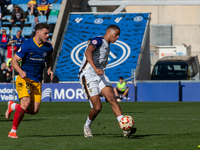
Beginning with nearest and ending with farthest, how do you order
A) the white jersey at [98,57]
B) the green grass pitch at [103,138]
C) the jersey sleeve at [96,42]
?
the green grass pitch at [103,138] < the jersey sleeve at [96,42] < the white jersey at [98,57]

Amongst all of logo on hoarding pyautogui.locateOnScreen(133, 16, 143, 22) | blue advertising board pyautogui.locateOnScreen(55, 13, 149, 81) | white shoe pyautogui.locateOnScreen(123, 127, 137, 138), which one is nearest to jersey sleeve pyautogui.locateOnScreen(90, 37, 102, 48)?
white shoe pyautogui.locateOnScreen(123, 127, 137, 138)

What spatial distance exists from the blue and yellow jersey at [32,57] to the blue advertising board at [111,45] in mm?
17985

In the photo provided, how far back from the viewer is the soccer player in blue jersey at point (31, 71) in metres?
7.85

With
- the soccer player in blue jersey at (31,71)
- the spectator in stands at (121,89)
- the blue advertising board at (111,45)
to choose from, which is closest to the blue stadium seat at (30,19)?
the blue advertising board at (111,45)

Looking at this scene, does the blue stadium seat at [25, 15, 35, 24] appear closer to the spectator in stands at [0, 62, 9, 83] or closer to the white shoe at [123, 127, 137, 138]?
the spectator in stands at [0, 62, 9, 83]

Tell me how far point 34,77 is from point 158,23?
30.2 m

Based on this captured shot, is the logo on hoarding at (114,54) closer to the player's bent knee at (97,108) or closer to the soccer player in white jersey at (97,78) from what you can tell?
the soccer player in white jersey at (97,78)

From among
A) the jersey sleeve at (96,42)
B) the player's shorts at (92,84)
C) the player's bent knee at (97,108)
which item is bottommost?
the player's bent knee at (97,108)

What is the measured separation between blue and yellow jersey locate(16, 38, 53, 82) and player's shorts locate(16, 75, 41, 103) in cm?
9

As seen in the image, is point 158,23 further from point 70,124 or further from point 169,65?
point 70,124

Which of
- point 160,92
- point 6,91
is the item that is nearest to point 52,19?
point 6,91

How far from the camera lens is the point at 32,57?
8.02 meters

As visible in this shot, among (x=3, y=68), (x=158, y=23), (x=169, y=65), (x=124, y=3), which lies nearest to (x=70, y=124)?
(x=3, y=68)

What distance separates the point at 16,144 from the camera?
705 centimetres
